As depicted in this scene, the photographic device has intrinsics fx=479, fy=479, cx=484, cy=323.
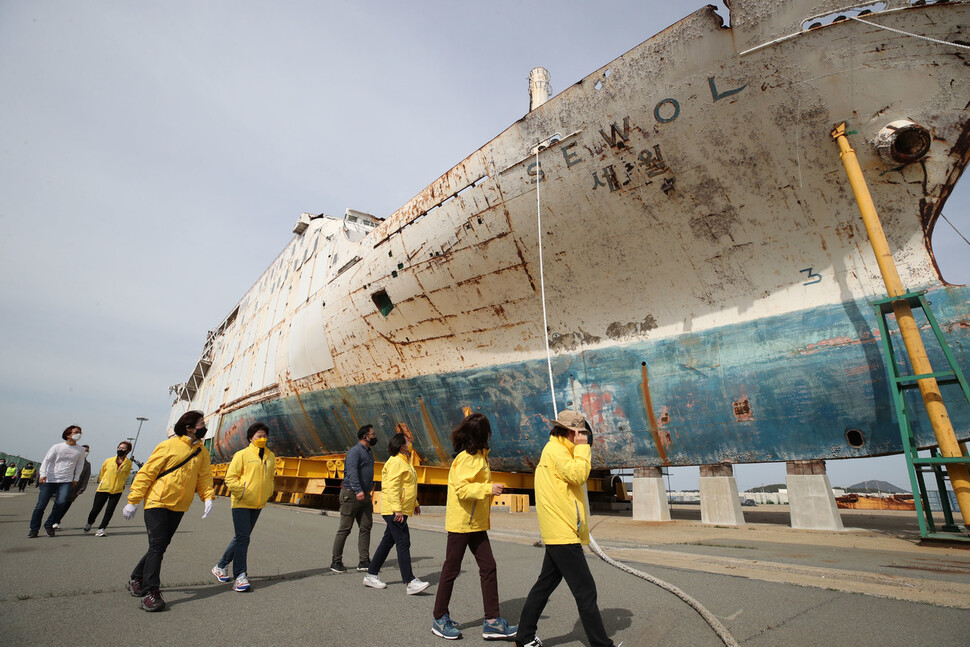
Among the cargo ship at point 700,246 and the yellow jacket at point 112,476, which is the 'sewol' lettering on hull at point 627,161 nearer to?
the cargo ship at point 700,246

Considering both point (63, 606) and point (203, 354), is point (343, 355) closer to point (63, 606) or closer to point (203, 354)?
point (63, 606)

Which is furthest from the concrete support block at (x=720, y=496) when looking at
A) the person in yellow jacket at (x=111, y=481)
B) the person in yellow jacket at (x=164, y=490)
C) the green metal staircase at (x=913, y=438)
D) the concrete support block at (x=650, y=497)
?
the person in yellow jacket at (x=111, y=481)

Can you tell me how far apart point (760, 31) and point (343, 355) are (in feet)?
37.7

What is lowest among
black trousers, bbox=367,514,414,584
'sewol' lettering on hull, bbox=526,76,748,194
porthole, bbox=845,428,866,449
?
black trousers, bbox=367,514,414,584

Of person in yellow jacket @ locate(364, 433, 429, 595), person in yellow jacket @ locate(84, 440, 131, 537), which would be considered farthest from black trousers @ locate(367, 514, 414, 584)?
person in yellow jacket @ locate(84, 440, 131, 537)

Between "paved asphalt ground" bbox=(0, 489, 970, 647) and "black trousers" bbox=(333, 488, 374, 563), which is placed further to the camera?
"black trousers" bbox=(333, 488, 374, 563)

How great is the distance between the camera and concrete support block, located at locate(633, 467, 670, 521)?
→ 8.48m

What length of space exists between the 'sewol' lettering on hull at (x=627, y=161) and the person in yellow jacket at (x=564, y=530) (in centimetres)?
651

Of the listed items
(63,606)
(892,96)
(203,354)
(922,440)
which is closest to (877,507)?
(922,440)

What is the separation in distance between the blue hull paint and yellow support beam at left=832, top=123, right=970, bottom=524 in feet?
2.52

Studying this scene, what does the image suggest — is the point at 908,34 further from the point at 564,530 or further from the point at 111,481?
the point at 111,481

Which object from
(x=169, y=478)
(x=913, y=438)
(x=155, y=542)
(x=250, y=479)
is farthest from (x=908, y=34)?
(x=155, y=542)

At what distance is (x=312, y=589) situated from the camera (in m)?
3.85

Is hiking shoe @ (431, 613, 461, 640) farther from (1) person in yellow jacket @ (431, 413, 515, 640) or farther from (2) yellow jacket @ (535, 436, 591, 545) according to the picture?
(2) yellow jacket @ (535, 436, 591, 545)
